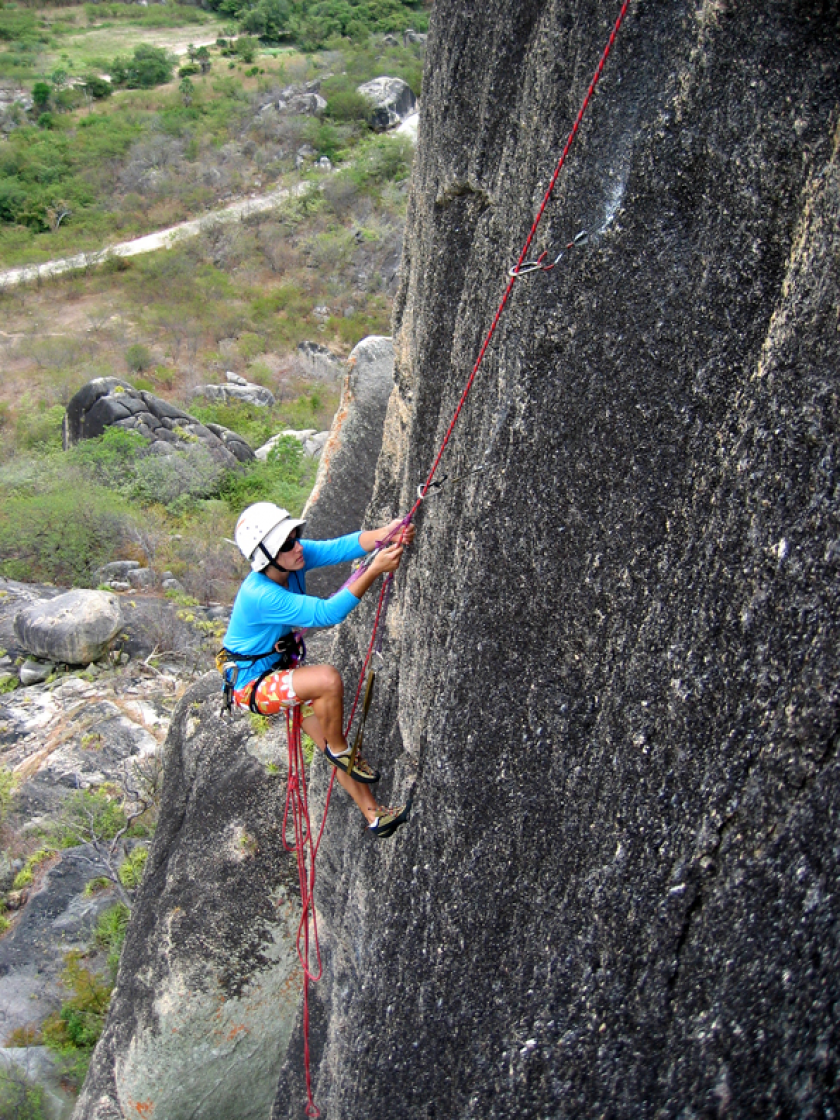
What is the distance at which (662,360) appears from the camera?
2873mm

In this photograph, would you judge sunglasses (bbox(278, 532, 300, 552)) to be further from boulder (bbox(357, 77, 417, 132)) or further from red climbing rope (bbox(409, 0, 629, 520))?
boulder (bbox(357, 77, 417, 132))

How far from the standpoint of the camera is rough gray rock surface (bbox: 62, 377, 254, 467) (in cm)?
2067

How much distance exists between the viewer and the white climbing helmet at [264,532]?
458cm

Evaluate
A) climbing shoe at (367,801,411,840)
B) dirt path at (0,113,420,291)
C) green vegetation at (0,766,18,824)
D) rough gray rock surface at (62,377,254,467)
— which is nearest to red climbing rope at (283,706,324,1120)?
climbing shoe at (367,801,411,840)

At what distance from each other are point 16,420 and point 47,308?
→ 8491 mm

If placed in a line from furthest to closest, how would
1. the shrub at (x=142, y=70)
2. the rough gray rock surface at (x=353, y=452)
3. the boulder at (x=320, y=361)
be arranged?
the shrub at (x=142, y=70)
the boulder at (x=320, y=361)
the rough gray rock surface at (x=353, y=452)

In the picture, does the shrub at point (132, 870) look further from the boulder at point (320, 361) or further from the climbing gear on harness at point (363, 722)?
the boulder at point (320, 361)

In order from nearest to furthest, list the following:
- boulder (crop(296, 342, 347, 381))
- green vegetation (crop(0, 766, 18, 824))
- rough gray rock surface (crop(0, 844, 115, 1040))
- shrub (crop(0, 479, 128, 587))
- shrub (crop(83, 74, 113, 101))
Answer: rough gray rock surface (crop(0, 844, 115, 1040))
green vegetation (crop(0, 766, 18, 824))
shrub (crop(0, 479, 128, 587))
boulder (crop(296, 342, 347, 381))
shrub (crop(83, 74, 113, 101))

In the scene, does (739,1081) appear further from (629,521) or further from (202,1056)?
(202,1056)

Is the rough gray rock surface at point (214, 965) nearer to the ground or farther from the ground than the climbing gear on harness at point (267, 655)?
nearer to the ground

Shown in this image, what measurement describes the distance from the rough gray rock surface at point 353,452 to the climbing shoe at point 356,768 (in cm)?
337

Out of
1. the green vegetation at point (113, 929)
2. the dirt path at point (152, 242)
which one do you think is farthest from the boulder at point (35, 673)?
the dirt path at point (152, 242)

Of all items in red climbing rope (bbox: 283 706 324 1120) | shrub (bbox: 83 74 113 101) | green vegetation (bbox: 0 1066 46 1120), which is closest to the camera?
red climbing rope (bbox: 283 706 324 1120)

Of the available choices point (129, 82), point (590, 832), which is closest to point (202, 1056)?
point (590, 832)
